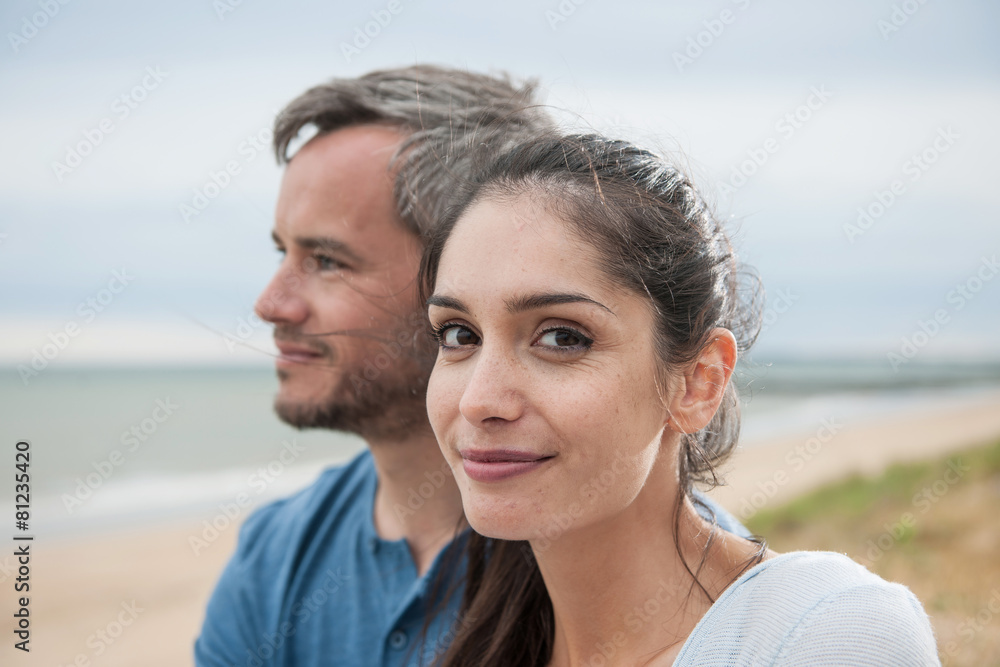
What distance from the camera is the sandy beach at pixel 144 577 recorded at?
23.8 ft

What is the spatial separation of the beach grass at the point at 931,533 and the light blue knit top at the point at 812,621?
6.84 feet

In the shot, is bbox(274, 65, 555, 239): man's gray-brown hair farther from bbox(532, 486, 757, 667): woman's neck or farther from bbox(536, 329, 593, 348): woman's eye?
bbox(532, 486, 757, 667): woman's neck

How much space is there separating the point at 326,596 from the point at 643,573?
159 cm

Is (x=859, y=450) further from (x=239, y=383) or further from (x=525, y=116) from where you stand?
(x=239, y=383)

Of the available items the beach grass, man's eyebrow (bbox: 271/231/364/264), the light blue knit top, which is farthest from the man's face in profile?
the beach grass

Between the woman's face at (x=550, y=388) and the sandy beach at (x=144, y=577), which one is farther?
the sandy beach at (x=144, y=577)

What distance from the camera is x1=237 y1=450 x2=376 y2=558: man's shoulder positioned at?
3.46 meters

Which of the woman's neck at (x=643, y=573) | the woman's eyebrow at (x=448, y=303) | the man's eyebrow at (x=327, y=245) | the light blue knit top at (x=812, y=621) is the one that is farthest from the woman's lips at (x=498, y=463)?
the man's eyebrow at (x=327, y=245)

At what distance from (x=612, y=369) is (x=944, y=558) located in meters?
4.34

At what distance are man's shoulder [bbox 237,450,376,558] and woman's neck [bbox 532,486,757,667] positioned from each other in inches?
59.0

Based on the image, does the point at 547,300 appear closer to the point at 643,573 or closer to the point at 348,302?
the point at 643,573

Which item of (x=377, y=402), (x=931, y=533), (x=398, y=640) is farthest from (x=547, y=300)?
(x=931, y=533)

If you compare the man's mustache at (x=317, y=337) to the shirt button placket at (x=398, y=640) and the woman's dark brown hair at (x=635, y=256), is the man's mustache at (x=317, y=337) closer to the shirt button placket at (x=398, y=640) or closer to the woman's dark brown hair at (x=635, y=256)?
the woman's dark brown hair at (x=635, y=256)

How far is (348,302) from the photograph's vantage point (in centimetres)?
312
